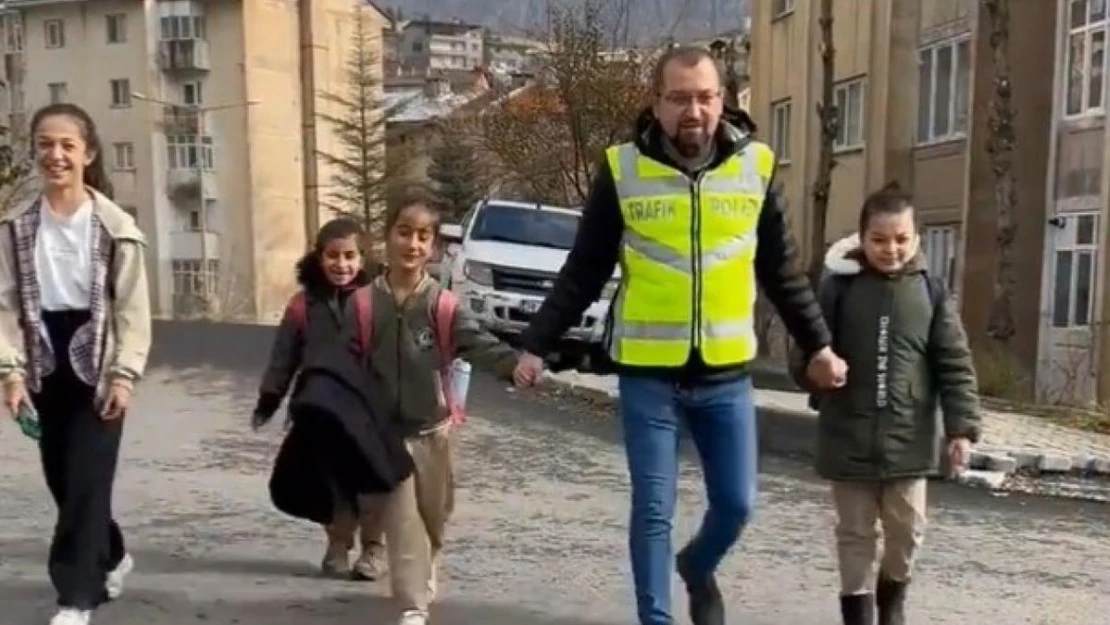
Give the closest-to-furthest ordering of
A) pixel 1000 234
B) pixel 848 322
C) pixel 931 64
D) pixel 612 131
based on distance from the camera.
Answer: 1. pixel 848 322
2. pixel 1000 234
3. pixel 931 64
4. pixel 612 131

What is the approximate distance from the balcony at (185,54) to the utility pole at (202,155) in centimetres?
160

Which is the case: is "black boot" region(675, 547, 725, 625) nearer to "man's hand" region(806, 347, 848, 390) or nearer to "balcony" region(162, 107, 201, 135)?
"man's hand" region(806, 347, 848, 390)

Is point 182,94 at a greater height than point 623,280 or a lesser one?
greater

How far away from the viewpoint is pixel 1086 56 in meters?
19.2

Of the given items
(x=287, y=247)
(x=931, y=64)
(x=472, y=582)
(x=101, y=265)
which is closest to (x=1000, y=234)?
(x=931, y=64)

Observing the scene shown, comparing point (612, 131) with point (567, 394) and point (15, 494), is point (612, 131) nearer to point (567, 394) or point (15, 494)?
point (567, 394)

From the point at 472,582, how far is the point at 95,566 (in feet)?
5.52

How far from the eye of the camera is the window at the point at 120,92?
57375mm

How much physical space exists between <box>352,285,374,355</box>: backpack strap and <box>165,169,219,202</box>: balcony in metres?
53.2

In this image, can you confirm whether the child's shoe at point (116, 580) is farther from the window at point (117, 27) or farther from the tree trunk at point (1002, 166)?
the window at point (117, 27)

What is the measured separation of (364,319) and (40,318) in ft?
3.78

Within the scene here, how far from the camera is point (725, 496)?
15.3ft

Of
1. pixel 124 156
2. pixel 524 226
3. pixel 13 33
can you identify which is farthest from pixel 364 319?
pixel 13 33

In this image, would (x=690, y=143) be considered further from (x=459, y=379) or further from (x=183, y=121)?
(x=183, y=121)
